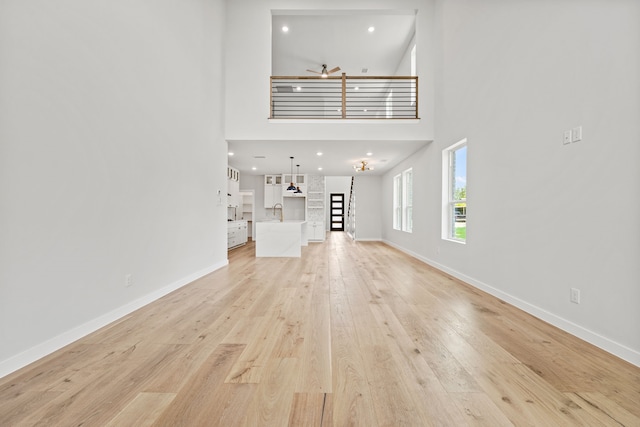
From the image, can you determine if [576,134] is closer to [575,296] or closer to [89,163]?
[575,296]

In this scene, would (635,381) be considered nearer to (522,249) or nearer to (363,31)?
(522,249)

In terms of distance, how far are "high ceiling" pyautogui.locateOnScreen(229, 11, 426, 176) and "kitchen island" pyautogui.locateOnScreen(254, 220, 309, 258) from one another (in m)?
1.60

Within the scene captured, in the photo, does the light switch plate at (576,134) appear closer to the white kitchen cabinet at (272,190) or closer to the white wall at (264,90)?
the white wall at (264,90)

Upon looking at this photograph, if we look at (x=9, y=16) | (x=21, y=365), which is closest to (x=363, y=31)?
(x=9, y=16)

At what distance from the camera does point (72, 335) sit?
6.79 feet

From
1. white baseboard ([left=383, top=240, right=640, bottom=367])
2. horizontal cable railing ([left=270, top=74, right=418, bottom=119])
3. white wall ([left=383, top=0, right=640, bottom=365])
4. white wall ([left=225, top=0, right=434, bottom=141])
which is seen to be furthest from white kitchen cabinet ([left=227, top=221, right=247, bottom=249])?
white baseboard ([left=383, top=240, right=640, bottom=367])

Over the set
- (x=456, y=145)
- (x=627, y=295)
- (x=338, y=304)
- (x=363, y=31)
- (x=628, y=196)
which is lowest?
(x=338, y=304)

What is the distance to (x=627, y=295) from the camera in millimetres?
1865

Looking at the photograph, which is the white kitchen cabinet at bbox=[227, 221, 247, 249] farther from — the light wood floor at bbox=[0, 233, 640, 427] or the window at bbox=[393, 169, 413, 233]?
the light wood floor at bbox=[0, 233, 640, 427]

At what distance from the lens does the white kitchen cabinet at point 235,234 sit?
7.70m

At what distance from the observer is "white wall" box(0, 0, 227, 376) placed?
1730 mm

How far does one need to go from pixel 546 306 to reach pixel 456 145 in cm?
Answer: 253

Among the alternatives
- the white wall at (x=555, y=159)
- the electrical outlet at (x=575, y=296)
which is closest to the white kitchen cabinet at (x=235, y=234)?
the white wall at (x=555, y=159)

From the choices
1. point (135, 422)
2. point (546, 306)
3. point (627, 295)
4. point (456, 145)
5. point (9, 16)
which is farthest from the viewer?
point (456, 145)
